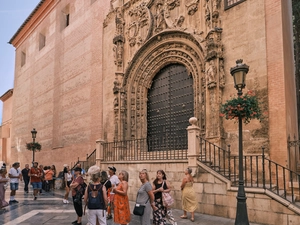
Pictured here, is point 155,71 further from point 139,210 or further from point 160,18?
point 139,210

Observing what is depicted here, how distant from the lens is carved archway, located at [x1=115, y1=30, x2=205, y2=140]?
1315 centimetres

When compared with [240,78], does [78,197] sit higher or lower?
lower

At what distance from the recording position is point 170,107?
47.1 feet

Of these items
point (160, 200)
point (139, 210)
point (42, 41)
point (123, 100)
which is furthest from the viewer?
point (42, 41)

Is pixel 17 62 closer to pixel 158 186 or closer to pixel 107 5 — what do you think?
pixel 107 5

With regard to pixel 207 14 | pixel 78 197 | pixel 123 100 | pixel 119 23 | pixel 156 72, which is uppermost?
pixel 119 23

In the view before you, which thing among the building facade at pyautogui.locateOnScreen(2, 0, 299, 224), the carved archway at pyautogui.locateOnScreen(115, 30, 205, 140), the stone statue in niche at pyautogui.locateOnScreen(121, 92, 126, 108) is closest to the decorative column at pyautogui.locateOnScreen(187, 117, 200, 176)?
the building facade at pyautogui.locateOnScreen(2, 0, 299, 224)

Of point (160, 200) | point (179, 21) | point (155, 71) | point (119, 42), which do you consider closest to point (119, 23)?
point (119, 42)

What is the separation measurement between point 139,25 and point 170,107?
455 centimetres

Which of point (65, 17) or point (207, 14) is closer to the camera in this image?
point (207, 14)

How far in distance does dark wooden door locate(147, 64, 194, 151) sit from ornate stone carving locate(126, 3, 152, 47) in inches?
79.0

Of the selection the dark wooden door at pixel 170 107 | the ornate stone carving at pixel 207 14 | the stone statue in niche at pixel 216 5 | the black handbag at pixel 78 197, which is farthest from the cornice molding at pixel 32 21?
the black handbag at pixel 78 197

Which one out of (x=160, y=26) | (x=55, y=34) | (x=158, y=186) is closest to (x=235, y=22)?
(x=160, y=26)

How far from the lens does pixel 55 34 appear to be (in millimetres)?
24938
